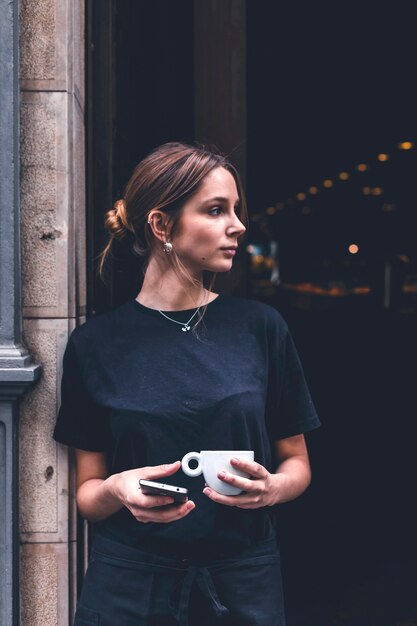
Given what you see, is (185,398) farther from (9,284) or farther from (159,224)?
(9,284)

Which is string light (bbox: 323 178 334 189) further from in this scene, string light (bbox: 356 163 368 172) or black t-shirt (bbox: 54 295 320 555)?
black t-shirt (bbox: 54 295 320 555)

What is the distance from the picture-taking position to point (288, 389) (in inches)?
95.9

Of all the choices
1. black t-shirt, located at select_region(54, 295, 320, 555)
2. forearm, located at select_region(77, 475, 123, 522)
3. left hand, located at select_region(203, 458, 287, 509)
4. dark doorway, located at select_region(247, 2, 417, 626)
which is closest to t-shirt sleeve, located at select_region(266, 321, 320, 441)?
black t-shirt, located at select_region(54, 295, 320, 555)

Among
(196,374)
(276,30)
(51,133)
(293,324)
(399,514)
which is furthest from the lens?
(293,324)

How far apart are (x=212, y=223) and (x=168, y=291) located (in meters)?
0.24

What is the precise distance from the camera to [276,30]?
8.53 meters

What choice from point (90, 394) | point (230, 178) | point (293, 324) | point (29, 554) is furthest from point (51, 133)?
point (293, 324)

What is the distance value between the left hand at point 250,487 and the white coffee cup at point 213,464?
20 millimetres

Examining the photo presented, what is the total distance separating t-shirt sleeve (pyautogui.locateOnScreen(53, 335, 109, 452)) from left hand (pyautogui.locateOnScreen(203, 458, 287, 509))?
0.48 metres

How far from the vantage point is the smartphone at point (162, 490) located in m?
2.04

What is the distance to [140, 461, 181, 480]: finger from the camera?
206 centimetres

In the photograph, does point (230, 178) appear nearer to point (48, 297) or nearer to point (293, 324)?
point (48, 297)

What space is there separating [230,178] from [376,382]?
10191 mm

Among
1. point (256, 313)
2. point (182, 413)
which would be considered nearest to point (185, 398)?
point (182, 413)
